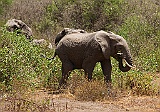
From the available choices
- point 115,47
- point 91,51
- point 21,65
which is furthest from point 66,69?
point 115,47

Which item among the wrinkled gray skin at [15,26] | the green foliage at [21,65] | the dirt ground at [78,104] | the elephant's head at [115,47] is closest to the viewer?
the dirt ground at [78,104]

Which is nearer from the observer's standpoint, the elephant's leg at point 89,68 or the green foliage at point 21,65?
the green foliage at point 21,65

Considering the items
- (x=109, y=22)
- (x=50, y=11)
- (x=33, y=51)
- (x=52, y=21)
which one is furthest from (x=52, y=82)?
(x=50, y=11)

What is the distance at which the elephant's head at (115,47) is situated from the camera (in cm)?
1000

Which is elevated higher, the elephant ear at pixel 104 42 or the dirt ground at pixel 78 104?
the elephant ear at pixel 104 42

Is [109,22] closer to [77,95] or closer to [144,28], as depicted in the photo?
[144,28]

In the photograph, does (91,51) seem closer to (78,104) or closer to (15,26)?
(78,104)

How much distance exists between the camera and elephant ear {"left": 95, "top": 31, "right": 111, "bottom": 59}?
392 inches

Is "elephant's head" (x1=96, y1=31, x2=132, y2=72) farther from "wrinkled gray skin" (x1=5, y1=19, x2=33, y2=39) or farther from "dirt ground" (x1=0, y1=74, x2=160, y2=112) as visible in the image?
"wrinkled gray skin" (x1=5, y1=19, x2=33, y2=39)

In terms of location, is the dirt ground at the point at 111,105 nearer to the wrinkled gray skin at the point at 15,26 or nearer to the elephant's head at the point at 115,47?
the elephant's head at the point at 115,47

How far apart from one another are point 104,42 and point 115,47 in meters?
0.35

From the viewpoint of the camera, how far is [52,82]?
1166 centimetres

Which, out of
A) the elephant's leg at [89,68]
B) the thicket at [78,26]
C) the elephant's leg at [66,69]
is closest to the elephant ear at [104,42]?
the elephant's leg at [89,68]

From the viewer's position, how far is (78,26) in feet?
86.0
